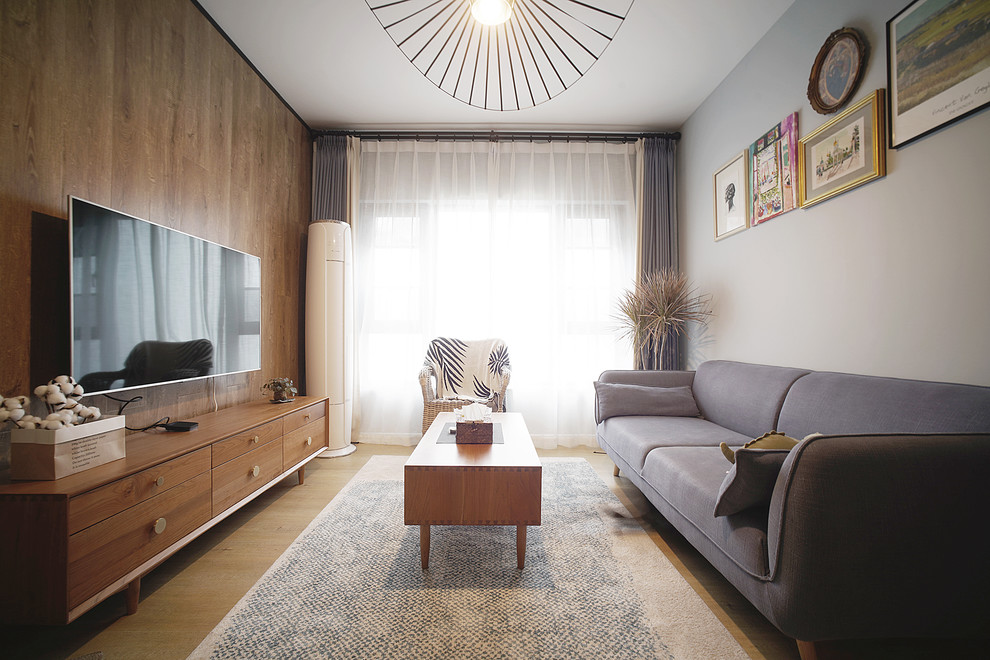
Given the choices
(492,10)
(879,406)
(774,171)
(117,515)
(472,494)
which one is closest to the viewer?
(117,515)

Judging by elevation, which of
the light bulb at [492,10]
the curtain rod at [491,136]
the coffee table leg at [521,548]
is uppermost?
the curtain rod at [491,136]

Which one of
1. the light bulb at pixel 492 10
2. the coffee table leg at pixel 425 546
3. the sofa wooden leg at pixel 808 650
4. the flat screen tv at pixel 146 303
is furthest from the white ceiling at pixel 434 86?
the sofa wooden leg at pixel 808 650

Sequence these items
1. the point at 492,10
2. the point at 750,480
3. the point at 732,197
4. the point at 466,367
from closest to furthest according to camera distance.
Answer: the point at 750,480 → the point at 492,10 → the point at 732,197 → the point at 466,367

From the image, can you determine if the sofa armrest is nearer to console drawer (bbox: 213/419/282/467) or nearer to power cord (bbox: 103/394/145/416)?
console drawer (bbox: 213/419/282/467)

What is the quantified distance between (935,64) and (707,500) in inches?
74.9

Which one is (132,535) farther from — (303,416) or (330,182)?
(330,182)

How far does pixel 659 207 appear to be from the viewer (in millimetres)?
4105

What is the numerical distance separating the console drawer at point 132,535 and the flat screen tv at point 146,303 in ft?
1.75

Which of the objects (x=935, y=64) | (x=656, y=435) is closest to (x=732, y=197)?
(x=935, y=64)

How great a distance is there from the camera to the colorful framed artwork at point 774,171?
2.59m

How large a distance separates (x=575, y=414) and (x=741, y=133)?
2.56m

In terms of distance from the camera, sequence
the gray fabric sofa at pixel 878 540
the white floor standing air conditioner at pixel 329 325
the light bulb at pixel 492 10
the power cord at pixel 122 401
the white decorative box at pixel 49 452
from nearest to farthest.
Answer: the gray fabric sofa at pixel 878 540, the white decorative box at pixel 49 452, the light bulb at pixel 492 10, the power cord at pixel 122 401, the white floor standing air conditioner at pixel 329 325

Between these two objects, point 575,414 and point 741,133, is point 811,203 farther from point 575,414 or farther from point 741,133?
point 575,414

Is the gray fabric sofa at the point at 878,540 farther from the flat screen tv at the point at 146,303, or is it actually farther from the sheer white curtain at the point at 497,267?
the sheer white curtain at the point at 497,267
